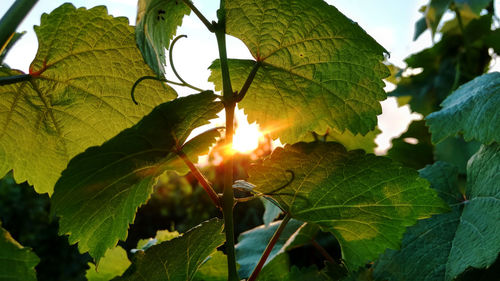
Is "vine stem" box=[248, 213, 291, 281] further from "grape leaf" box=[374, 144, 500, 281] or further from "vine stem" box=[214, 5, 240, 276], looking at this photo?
"grape leaf" box=[374, 144, 500, 281]

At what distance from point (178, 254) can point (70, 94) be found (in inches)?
13.9

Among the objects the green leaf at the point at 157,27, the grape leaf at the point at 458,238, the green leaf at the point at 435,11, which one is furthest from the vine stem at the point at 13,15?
the green leaf at the point at 435,11

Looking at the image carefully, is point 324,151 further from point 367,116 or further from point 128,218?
point 128,218

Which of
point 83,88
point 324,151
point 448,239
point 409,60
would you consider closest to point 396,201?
point 324,151

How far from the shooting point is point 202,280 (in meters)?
0.96

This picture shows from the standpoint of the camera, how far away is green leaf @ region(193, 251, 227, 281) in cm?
93

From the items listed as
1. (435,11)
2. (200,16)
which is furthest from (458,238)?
(435,11)

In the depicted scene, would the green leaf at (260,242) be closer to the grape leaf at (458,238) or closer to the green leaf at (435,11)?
the grape leaf at (458,238)

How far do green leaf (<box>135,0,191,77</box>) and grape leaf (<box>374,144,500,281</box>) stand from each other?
597 millimetres

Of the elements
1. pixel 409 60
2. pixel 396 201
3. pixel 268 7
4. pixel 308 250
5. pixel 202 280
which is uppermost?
pixel 409 60

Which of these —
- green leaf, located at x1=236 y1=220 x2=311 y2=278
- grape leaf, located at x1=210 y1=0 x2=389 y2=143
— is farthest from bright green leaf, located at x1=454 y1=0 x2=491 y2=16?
grape leaf, located at x1=210 y1=0 x2=389 y2=143

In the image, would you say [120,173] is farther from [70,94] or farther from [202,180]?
[70,94]

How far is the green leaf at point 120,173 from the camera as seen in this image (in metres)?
0.60

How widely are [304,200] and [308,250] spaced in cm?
133
